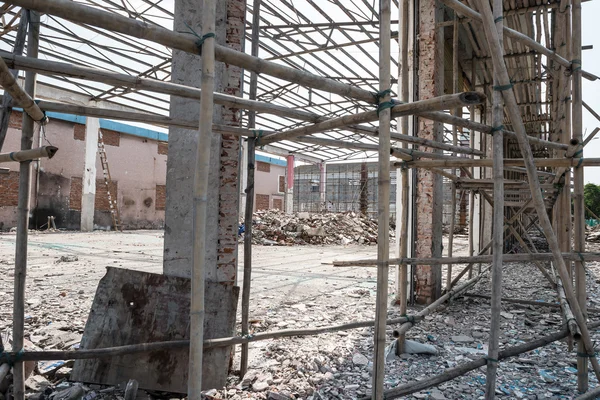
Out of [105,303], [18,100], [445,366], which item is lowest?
[445,366]

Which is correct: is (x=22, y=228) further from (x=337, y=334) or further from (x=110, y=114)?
(x=337, y=334)

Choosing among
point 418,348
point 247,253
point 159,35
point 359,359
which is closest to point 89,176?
point 247,253

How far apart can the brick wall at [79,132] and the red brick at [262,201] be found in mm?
12480

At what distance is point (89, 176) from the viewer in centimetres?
1920

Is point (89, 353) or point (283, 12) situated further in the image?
point (283, 12)

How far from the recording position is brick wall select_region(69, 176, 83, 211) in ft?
61.5

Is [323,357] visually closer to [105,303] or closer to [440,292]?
[105,303]

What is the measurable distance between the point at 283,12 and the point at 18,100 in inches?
392

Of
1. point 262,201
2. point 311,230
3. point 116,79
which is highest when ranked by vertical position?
point 262,201

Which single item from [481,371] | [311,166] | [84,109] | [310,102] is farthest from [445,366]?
[311,166]

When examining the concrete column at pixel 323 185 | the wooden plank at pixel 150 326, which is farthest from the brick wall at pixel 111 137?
the wooden plank at pixel 150 326

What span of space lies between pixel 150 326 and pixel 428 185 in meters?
4.01

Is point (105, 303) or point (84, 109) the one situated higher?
point (84, 109)

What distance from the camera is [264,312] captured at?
15.9ft
